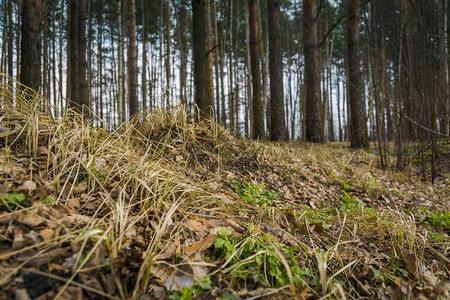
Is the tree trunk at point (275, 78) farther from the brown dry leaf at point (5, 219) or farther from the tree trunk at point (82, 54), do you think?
the brown dry leaf at point (5, 219)

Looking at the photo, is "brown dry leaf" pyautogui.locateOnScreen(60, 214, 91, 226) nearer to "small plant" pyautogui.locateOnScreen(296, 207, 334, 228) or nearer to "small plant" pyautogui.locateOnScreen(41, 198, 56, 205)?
"small plant" pyautogui.locateOnScreen(41, 198, 56, 205)

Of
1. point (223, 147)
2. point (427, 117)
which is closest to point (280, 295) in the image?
point (223, 147)

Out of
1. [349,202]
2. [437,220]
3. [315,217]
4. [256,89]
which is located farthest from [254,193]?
[256,89]

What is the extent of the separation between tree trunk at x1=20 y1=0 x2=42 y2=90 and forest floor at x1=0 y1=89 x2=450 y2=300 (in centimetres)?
290

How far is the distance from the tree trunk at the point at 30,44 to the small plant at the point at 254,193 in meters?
4.08

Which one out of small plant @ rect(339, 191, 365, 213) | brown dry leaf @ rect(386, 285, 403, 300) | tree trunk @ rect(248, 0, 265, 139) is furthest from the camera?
tree trunk @ rect(248, 0, 265, 139)

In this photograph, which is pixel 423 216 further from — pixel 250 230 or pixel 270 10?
pixel 270 10

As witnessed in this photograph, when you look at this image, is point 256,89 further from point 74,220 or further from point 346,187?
point 74,220

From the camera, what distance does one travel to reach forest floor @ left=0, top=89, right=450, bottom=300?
0.84 metres

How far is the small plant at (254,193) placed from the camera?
197 cm

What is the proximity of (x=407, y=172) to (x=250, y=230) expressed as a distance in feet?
13.7

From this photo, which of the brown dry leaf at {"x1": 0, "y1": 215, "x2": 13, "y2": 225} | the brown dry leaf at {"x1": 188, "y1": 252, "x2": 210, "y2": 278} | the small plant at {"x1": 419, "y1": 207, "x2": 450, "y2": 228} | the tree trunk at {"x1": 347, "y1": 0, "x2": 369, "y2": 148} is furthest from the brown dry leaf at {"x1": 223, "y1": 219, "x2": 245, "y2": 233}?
the tree trunk at {"x1": 347, "y1": 0, "x2": 369, "y2": 148}

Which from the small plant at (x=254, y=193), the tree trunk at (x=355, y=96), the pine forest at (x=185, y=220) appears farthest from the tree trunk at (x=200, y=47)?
the tree trunk at (x=355, y=96)

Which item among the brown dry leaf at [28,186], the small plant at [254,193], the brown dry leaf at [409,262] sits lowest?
the brown dry leaf at [409,262]
